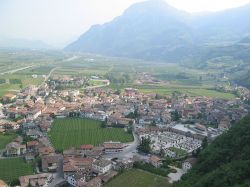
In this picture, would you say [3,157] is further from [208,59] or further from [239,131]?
[208,59]

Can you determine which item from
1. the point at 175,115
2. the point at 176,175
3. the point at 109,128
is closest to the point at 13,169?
the point at 176,175

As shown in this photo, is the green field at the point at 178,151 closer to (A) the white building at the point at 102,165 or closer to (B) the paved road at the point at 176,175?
(B) the paved road at the point at 176,175

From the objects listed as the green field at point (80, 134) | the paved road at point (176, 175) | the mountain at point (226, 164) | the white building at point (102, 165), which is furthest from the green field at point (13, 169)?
the mountain at point (226, 164)

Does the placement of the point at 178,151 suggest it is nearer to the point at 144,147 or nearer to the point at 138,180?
the point at 144,147

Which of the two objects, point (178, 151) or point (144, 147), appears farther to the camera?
point (178, 151)

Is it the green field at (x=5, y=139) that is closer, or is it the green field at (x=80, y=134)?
the green field at (x=5, y=139)

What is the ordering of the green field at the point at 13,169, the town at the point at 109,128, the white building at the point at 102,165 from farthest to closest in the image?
the town at the point at 109,128
the white building at the point at 102,165
the green field at the point at 13,169

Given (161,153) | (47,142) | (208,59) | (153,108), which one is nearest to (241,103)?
(153,108)
